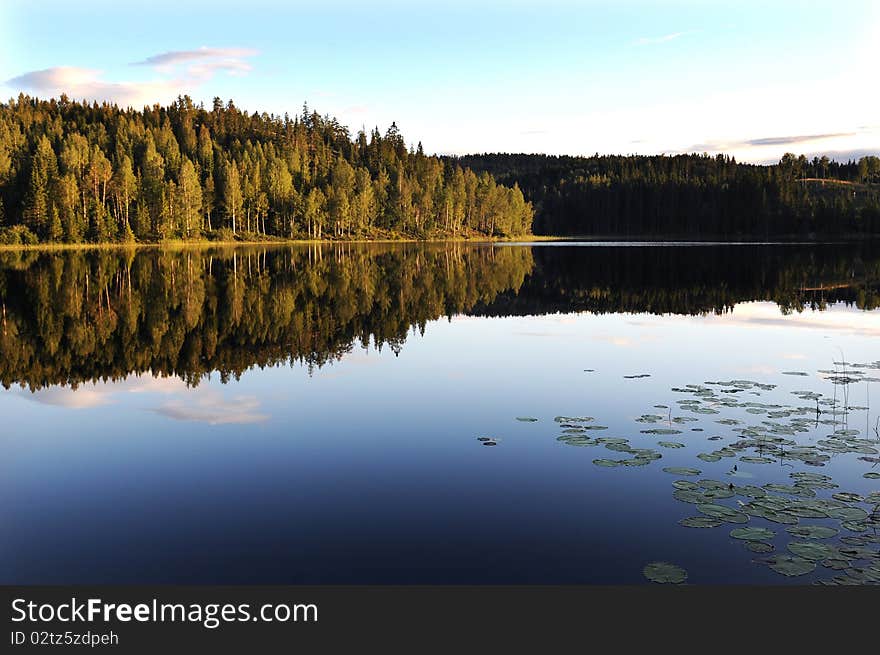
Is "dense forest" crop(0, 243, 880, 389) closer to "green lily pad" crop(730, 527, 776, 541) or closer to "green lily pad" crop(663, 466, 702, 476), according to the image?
"green lily pad" crop(663, 466, 702, 476)

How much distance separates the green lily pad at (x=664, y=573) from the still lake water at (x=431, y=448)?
0.49 feet

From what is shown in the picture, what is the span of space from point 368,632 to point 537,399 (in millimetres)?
11463

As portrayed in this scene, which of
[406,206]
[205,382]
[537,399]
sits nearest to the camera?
[537,399]

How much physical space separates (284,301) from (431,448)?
25.3m

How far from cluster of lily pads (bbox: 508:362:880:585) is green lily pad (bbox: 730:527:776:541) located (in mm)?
A: 14

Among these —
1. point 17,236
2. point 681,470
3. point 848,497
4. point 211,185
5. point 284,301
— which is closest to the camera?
point 848,497

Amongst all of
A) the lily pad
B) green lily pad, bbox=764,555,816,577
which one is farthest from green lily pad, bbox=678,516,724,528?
the lily pad

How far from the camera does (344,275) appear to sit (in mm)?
56375

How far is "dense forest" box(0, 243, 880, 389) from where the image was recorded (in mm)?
23469

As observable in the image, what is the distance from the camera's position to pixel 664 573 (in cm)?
862

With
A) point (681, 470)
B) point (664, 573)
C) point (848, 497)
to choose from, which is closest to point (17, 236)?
point (681, 470)

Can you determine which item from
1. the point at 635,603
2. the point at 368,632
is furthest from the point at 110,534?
the point at 635,603

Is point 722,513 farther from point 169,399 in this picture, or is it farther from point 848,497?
point 169,399

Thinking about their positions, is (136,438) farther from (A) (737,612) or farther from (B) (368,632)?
(A) (737,612)
